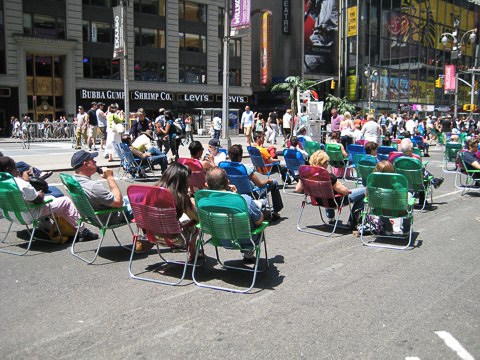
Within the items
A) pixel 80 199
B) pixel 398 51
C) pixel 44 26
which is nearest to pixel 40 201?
pixel 80 199

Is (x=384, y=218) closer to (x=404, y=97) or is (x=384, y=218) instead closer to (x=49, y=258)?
(x=49, y=258)

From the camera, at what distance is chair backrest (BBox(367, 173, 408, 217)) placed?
6.70m

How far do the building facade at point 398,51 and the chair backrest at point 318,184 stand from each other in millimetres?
49610

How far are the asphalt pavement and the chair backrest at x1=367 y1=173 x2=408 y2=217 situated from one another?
0.60 metres

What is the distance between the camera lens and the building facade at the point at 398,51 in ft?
202

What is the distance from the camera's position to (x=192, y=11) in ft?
156

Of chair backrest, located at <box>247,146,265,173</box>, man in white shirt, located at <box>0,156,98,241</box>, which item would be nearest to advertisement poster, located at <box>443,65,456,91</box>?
chair backrest, located at <box>247,146,265,173</box>

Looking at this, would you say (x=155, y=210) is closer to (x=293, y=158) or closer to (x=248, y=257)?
(x=248, y=257)

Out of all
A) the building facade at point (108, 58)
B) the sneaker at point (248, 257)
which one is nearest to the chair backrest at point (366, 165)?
the sneaker at point (248, 257)

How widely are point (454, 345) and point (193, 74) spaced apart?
151ft

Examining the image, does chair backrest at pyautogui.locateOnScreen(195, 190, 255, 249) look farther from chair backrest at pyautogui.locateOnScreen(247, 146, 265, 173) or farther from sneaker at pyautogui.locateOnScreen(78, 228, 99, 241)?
chair backrest at pyautogui.locateOnScreen(247, 146, 265, 173)

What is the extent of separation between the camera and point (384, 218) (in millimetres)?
7395

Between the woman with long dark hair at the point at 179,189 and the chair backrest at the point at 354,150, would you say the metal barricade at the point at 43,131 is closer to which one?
the chair backrest at the point at 354,150

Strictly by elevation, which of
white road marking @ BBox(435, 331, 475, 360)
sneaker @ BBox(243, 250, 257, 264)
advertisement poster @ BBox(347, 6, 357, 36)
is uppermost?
advertisement poster @ BBox(347, 6, 357, 36)
